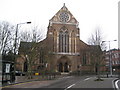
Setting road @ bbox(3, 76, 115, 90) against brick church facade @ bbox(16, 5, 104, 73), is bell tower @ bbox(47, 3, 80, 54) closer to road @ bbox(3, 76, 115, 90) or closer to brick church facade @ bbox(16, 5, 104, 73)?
brick church facade @ bbox(16, 5, 104, 73)

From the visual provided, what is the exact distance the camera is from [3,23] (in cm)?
2903

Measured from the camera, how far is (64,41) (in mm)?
53031

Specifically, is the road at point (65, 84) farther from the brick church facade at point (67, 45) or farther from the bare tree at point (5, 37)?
the brick church facade at point (67, 45)

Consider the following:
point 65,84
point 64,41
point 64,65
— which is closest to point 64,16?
→ point 64,41

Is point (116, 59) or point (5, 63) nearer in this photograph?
point (5, 63)

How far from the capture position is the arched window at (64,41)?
52.3m

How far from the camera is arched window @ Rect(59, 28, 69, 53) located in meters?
52.3

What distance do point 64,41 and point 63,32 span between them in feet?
10.3

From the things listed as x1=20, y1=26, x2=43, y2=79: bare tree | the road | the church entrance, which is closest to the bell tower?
the church entrance

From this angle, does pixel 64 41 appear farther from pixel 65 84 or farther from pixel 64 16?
pixel 65 84

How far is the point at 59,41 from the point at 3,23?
25988 mm

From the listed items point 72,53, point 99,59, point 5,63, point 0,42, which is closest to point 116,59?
point 72,53

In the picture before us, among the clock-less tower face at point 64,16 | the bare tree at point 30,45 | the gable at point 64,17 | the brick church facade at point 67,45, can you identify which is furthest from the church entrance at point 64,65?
the bare tree at point 30,45

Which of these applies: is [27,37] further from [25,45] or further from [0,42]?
[0,42]
